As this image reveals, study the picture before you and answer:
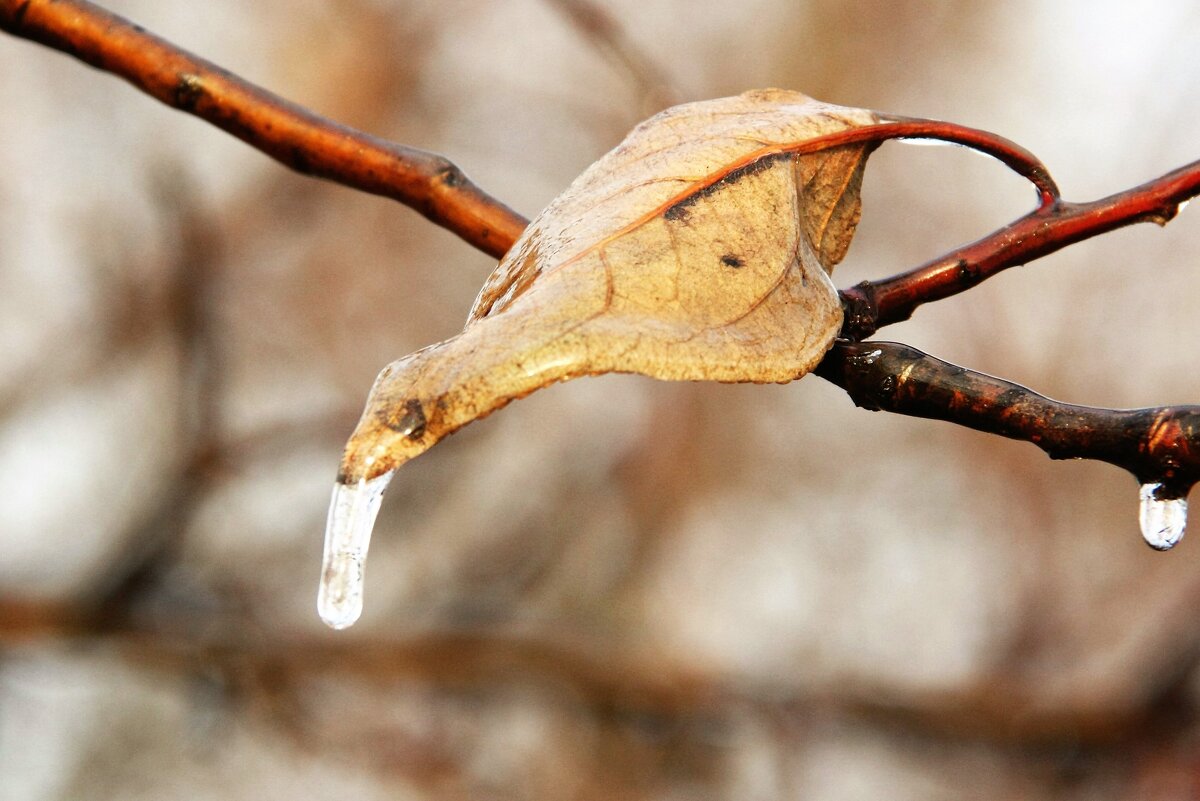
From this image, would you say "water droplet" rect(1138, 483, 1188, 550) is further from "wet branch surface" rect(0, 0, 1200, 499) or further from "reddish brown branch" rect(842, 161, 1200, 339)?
"reddish brown branch" rect(842, 161, 1200, 339)

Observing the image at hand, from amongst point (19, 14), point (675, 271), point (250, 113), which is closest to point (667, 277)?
point (675, 271)

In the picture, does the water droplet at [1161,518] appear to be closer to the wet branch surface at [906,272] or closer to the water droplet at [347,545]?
the wet branch surface at [906,272]

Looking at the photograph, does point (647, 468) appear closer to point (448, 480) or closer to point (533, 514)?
point (533, 514)

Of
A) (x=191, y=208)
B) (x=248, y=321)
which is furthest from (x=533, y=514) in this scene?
(x=191, y=208)

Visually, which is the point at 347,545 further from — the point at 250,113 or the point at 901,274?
the point at 250,113

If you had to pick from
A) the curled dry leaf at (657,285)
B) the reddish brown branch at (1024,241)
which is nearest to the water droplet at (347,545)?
the curled dry leaf at (657,285)

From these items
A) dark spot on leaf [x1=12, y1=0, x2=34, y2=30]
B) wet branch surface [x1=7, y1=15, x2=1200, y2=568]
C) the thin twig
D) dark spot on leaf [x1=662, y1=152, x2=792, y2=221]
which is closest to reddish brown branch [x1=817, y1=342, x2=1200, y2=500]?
wet branch surface [x1=7, y1=15, x2=1200, y2=568]
